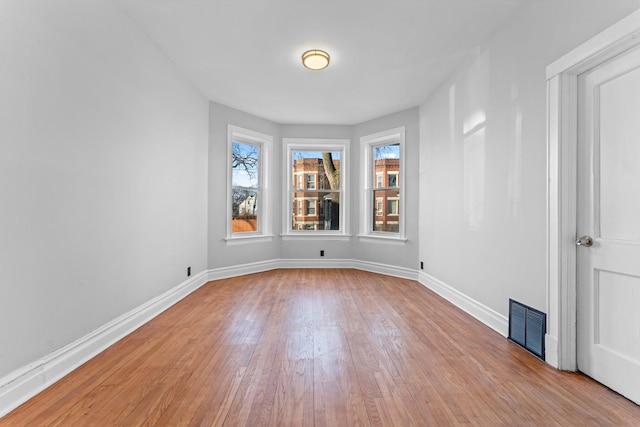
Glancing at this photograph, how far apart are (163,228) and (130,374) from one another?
163 cm

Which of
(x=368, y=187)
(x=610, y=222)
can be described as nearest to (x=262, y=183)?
(x=368, y=187)

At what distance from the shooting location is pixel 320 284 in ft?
14.7

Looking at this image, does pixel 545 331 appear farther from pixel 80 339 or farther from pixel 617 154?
pixel 80 339

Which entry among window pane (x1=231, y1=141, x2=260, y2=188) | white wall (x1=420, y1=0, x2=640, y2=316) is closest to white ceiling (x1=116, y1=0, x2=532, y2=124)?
white wall (x1=420, y1=0, x2=640, y2=316)

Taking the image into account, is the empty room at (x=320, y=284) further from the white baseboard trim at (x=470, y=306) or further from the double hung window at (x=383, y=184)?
the double hung window at (x=383, y=184)

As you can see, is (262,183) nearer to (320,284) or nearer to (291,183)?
(291,183)

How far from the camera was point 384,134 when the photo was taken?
5250mm

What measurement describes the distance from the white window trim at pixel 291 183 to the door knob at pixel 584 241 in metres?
3.87

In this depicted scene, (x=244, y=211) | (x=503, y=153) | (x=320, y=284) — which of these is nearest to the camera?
(x=503, y=153)

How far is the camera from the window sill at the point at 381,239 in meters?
5.01

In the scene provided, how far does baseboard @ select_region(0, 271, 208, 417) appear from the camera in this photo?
5.37ft

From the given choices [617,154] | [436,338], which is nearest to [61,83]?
[436,338]

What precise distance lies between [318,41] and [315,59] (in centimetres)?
27

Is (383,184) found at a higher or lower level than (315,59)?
lower
